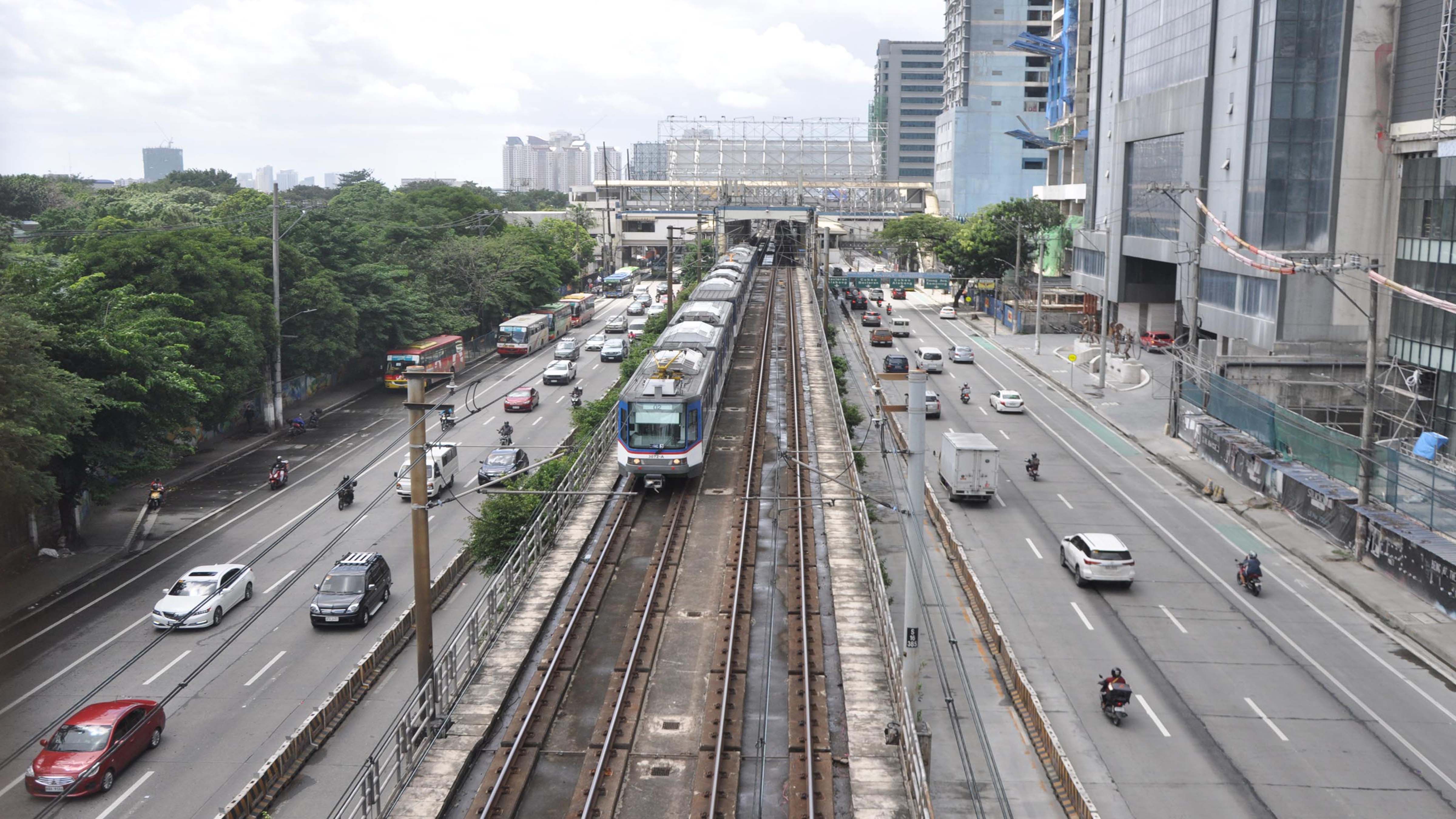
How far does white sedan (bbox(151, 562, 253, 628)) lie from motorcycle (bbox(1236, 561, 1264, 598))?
27286 millimetres

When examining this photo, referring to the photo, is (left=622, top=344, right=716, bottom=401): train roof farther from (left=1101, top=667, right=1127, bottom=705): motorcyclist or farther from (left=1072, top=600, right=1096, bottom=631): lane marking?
(left=1101, top=667, right=1127, bottom=705): motorcyclist

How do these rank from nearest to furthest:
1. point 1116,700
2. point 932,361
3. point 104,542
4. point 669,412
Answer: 1. point 1116,700
2. point 669,412
3. point 104,542
4. point 932,361

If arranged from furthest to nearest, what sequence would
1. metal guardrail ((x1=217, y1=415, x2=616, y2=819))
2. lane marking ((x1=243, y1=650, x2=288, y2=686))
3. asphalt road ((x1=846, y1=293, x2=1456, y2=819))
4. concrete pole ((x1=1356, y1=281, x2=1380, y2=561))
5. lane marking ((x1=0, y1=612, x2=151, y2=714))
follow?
concrete pole ((x1=1356, y1=281, x2=1380, y2=561)) → lane marking ((x1=243, y1=650, x2=288, y2=686)) → lane marking ((x1=0, y1=612, x2=151, y2=714)) → asphalt road ((x1=846, y1=293, x2=1456, y2=819)) → metal guardrail ((x1=217, y1=415, x2=616, y2=819))

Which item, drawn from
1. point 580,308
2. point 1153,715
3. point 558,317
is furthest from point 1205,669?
point 580,308

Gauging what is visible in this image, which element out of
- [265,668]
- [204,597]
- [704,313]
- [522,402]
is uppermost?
[704,313]

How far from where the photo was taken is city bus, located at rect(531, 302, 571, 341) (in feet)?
296

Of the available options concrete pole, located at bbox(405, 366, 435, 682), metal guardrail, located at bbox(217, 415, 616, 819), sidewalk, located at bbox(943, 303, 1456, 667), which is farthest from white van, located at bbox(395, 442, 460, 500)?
sidewalk, located at bbox(943, 303, 1456, 667)

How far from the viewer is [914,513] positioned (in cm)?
2009

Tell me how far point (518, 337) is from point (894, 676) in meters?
64.4

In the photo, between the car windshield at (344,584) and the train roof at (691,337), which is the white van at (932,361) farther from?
the car windshield at (344,584)

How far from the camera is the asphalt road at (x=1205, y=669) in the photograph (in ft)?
70.8

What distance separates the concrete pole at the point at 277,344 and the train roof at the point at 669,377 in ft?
81.5

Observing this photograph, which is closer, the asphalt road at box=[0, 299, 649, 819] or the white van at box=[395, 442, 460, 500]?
the asphalt road at box=[0, 299, 649, 819]

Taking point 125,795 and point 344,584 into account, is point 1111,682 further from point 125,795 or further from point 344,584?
point 125,795
